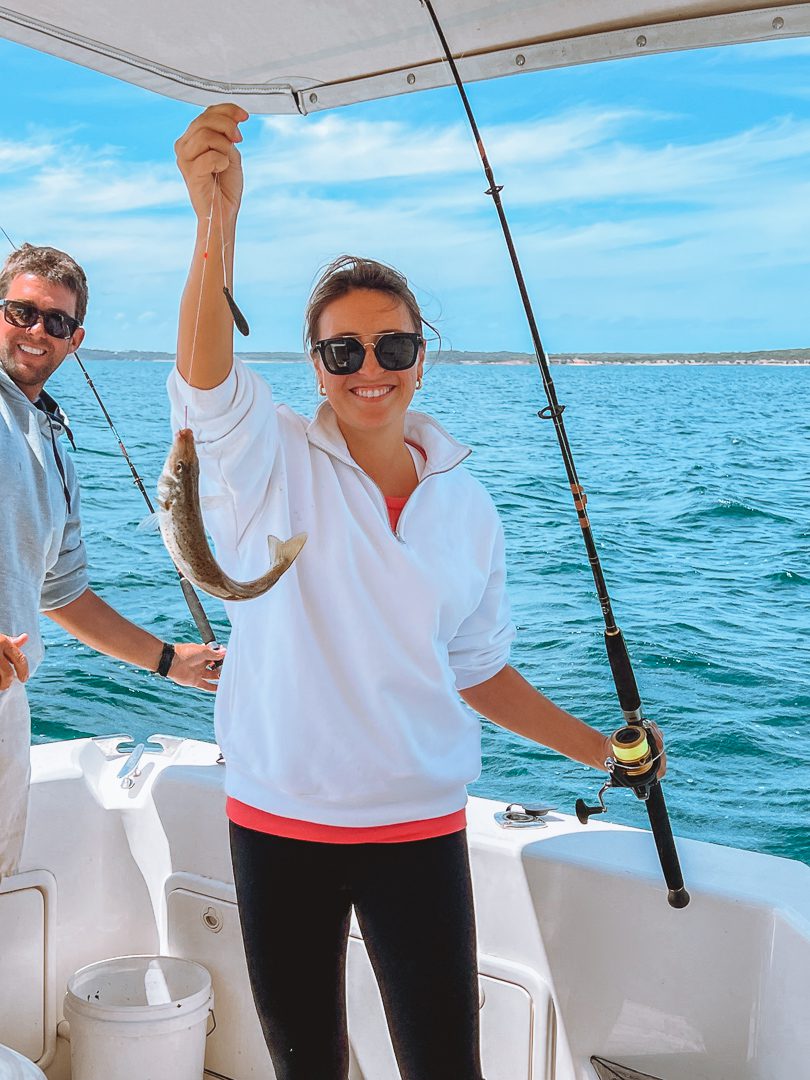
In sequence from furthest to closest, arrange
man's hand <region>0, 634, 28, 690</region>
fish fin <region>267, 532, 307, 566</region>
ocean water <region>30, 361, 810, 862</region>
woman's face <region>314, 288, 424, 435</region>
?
ocean water <region>30, 361, 810, 862</region> < man's hand <region>0, 634, 28, 690</region> < woman's face <region>314, 288, 424, 435</region> < fish fin <region>267, 532, 307, 566</region>

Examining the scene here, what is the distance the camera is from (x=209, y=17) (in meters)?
2.21

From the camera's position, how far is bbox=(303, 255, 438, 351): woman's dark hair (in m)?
1.87

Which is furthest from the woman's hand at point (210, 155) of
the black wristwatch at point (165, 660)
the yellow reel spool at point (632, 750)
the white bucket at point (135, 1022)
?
the white bucket at point (135, 1022)

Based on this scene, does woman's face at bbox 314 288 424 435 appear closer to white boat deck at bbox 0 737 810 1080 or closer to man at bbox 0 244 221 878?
man at bbox 0 244 221 878

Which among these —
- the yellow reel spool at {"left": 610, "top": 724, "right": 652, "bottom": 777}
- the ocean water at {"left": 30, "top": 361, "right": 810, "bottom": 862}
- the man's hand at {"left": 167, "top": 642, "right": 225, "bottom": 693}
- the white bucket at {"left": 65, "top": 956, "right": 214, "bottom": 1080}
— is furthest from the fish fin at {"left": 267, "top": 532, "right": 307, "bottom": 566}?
the white bucket at {"left": 65, "top": 956, "right": 214, "bottom": 1080}

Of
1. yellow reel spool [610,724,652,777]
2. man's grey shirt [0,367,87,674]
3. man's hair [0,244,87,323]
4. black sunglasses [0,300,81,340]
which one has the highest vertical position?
man's hair [0,244,87,323]

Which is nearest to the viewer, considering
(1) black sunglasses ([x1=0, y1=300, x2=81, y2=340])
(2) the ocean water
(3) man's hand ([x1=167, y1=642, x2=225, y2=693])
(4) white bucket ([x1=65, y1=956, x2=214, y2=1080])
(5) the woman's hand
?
(5) the woman's hand

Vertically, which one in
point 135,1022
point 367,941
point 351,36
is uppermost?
point 351,36

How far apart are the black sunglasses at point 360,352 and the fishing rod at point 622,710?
39 cm

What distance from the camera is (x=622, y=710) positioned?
214 cm

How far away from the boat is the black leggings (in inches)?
24.0

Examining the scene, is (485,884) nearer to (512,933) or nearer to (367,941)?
(512,933)

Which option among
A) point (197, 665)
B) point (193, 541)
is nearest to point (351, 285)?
point (193, 541)

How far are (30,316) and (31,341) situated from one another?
6cm
